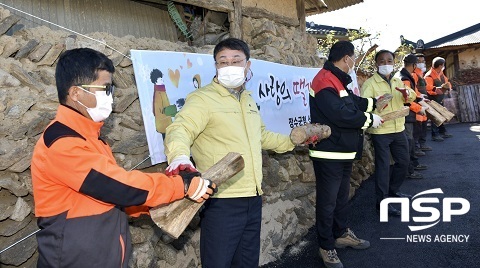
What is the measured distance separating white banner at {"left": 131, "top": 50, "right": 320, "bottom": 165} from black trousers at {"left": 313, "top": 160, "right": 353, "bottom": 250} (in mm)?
1054

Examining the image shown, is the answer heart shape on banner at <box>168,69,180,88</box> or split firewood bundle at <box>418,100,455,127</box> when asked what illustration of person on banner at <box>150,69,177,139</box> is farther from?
split firewood bundle at <box>418,100,455,127</box>

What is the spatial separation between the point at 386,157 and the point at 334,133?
171 cm

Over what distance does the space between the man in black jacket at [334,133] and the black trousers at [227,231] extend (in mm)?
1183

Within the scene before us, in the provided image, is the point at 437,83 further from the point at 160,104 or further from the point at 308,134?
the point at 160,104

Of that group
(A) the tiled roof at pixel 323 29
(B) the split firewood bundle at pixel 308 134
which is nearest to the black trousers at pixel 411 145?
(B) the split firewood bundle at pixel 308 134

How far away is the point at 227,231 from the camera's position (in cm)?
242

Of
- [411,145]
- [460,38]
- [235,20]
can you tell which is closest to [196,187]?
[235,20]

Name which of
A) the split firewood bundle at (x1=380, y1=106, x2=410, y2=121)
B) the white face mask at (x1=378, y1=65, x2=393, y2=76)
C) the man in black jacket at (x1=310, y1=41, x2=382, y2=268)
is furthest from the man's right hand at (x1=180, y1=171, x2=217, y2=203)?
the white face mask at (x1=378, y1=65, x2=393, y2=76)

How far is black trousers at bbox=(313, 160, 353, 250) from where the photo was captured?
11.5 ft

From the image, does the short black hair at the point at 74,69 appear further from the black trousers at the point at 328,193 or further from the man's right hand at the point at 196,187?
the black trousers at the point at 328,193

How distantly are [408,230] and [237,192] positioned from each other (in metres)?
2.88

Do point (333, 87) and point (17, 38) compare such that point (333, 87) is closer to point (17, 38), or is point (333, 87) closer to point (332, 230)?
point (332, 230)

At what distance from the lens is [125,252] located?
187 cm

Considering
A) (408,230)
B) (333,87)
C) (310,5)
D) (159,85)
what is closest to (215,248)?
(159,85)
